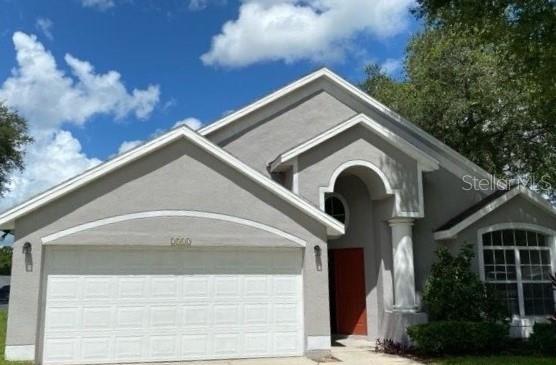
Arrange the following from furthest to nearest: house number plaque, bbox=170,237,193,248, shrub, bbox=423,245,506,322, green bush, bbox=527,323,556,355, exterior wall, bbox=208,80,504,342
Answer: exterior wall, bbox=208,80,504,342, shrub, bbox=423,245,506,322, green bush, bbox=527,323,556,355, house number plaque, bbox=170,237,193,248

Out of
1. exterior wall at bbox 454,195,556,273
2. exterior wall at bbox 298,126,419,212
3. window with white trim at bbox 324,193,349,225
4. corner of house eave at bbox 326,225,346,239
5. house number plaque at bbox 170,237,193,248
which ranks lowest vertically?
house number plaque at bbox 170,237,193,248

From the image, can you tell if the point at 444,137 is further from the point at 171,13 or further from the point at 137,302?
the point at 137,302

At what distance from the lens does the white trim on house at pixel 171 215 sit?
1238 centimetres

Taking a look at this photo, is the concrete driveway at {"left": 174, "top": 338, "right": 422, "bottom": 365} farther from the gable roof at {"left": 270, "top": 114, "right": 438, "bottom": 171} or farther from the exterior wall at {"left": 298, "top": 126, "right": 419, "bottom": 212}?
the gable roof at {"left": 270, "top": 114, "right": 438, "bottom": 171}

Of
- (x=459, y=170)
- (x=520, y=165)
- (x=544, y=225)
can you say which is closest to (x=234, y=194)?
(x=459, y=170)

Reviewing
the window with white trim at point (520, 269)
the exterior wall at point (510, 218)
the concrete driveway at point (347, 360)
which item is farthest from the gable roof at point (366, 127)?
the concrete driveway at point (347, 360)

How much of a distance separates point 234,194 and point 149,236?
2.25 metres

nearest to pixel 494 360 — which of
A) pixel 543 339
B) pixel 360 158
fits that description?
pixel 543 339

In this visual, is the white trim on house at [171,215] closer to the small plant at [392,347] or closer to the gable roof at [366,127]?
the gable roof at [366,127]

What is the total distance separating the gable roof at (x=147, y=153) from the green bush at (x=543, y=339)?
571 cm

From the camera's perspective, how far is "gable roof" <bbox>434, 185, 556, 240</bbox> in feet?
53.1

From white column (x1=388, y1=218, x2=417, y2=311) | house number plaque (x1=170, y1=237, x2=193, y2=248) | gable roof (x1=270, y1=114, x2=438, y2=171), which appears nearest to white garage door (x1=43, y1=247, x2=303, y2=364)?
house number plaque (x1=170, y1=237, x2=193, y2=248)

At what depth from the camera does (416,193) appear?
1602cm

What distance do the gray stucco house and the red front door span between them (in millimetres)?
44
